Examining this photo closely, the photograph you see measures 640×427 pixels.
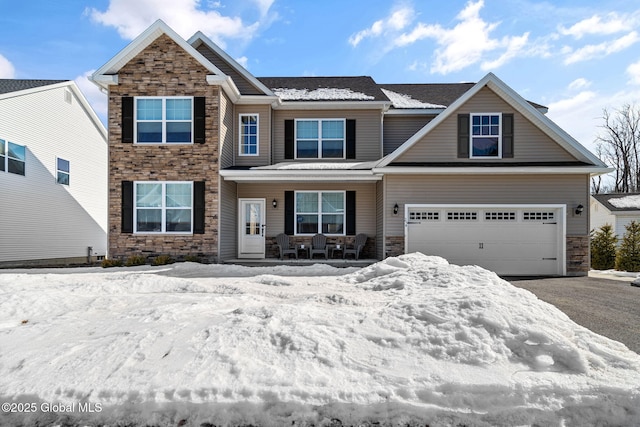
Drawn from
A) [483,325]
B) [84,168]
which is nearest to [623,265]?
[483,325]

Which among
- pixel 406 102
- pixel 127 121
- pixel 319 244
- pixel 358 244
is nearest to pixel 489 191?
pixel 358 244

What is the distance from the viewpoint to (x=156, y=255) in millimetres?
11047

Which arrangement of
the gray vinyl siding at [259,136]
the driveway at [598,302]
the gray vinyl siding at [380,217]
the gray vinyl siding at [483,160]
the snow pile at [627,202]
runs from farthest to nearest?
1. the snow pile at [627,202]
2. the gray vinyl siding at [259,136]
3. the gray vinyl siding at [380,217]
4. the gray vinyl siding at [483,160]
5. the driveway at [598,302]

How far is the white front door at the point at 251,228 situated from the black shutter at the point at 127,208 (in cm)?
352

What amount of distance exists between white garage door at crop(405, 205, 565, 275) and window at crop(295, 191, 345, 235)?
277cm

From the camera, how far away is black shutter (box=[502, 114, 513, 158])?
10891 mm

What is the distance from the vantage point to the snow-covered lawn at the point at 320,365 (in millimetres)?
2854

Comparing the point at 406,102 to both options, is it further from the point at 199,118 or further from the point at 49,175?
the point at 49,175

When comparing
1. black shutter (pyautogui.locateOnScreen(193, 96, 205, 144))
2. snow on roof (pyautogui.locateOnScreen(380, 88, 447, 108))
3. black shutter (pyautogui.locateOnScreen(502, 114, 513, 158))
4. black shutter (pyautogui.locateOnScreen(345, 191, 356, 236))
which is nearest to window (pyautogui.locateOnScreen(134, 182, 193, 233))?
black shutter (pyautogui.locateOnScreen(193, 96, 205, 144))

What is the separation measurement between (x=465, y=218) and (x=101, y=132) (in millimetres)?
18145

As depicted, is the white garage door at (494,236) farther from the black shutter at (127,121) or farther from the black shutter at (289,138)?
the black shutter at (127,121)

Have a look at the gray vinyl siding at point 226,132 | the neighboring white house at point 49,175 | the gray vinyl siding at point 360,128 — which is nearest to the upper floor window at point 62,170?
the neighboring white house at point 49,175

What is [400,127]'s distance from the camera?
1388 centimetres

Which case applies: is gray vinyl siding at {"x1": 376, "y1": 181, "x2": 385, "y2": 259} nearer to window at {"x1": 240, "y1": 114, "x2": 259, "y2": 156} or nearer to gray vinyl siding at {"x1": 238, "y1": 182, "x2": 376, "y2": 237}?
gray vinyl siding at {"x1": 238, "y1": 182, "x2": 376, "y2": 237}
